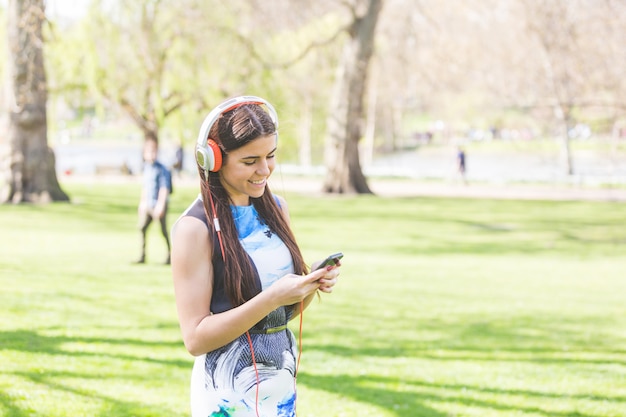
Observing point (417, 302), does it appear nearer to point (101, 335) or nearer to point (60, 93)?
point (101, 335)

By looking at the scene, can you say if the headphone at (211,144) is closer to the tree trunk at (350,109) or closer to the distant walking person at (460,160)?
the tree trunk at (350,109)

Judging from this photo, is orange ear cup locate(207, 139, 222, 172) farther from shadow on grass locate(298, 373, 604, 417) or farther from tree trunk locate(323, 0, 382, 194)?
tree trunk locate(323, 0, 382, 194)

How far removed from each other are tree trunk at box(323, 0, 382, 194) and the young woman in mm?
27442

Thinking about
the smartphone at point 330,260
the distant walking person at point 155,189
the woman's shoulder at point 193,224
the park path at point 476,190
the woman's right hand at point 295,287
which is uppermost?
the woman's shoulder at point 193,224

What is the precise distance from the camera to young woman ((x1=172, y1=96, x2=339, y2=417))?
2709mm

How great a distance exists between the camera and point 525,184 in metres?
39.3

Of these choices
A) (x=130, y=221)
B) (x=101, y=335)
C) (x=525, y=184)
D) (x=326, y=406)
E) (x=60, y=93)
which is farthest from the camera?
(x=525, y=184)

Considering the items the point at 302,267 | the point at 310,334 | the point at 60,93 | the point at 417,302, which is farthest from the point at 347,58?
the point at 302,267

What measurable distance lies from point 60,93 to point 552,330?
23935 millimetres

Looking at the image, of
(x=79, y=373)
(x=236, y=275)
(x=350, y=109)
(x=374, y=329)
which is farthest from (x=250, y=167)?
(x=350, y=109)

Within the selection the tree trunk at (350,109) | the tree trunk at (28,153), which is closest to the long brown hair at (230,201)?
the tree trunk at (28,153)

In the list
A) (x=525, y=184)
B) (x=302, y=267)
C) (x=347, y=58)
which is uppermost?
(x=347, y=58)

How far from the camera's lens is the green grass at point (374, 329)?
6.31m

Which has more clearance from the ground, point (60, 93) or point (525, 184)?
point (60, 93)
